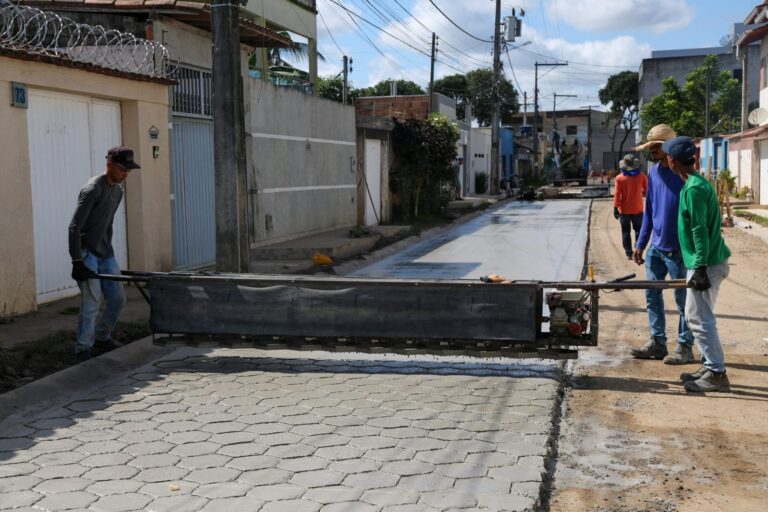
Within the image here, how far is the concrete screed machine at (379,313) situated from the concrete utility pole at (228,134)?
2635mm

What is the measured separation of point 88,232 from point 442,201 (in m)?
22.6

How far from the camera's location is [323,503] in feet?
14.3

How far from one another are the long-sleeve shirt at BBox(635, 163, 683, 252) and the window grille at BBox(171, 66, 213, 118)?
790cm

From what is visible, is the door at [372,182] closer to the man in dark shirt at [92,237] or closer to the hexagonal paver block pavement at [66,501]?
the man in dark shirt at [92,237]

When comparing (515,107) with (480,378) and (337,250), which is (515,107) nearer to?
(337,250)

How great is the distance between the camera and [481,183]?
50.4m

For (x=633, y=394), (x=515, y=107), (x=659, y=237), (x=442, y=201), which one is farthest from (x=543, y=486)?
(x=515, y=107)

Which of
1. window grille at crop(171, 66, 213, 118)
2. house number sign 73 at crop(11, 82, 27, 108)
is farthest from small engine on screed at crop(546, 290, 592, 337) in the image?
window grille at crop(171, 66, 213, 118)

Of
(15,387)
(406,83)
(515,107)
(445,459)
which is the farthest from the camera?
(515,107)

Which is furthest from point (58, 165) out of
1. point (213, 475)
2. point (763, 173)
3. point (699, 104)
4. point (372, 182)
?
point (699, 104)

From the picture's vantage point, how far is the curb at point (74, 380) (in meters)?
6.05

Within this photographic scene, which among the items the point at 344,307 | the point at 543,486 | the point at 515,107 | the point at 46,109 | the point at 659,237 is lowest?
the point at 543,486

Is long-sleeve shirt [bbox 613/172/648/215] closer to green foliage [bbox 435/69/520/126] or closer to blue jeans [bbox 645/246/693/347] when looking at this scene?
blue jeans [bbox 645/246/693/347]

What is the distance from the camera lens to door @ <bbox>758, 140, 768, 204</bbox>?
29.0m
